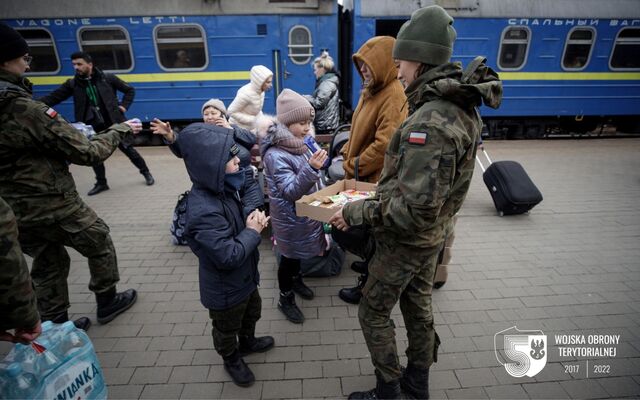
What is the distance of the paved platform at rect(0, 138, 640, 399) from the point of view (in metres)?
2.46

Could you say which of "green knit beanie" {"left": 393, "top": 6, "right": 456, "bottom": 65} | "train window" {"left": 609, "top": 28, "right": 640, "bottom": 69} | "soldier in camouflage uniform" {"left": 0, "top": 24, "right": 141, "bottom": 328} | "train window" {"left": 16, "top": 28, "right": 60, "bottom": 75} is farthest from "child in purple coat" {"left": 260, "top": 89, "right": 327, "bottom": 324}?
"train window" {"left": 609, "top": 28, "right": 640, "bottom": 69}

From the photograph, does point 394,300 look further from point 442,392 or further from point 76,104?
point 76,104

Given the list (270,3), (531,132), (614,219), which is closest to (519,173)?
(614,219)

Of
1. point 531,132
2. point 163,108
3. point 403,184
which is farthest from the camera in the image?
point 531,132

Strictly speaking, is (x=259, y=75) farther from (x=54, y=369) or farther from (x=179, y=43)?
(x=179, y=43)

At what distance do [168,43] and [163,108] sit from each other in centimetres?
155

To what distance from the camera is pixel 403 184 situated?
1.72 metres

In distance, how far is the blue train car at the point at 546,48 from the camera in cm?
852

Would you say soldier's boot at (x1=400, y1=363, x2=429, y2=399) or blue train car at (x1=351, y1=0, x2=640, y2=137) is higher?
blue train car at (x1=351, y1=0, x2=640, y2=137)

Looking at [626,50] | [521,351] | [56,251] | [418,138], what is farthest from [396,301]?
[626,50]

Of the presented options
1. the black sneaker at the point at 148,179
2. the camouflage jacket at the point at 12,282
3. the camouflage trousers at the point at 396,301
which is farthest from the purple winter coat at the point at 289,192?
the black sneaker at the point at 148,179

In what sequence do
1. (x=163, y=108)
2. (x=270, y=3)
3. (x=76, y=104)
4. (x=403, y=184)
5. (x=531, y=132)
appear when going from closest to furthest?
1. (x=403, y=184)
2. (x=76, y=104)
3. (x=270, y=3)
4. (x=163, y=108)
5. (x=531, y=132)

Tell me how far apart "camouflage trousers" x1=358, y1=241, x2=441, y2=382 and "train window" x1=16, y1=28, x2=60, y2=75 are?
9.96m

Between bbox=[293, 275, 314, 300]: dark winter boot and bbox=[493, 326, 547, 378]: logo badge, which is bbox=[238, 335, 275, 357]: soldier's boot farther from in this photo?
bbox=[493, 326, 547, 378]: logo badge
